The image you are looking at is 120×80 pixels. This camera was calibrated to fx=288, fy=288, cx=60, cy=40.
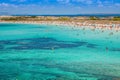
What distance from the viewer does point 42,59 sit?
979 inches

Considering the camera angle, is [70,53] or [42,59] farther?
[70,53]

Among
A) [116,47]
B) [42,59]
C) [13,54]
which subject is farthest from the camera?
[116,47]

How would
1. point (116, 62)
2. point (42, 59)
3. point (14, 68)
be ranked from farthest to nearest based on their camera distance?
point (42, 59)
point (116, 62)
point (14, 68)

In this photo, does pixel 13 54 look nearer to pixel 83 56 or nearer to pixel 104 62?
pixel 83 56

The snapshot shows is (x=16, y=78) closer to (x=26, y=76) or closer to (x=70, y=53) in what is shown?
(x=26, y=76)

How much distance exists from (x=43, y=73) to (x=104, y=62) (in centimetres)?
602

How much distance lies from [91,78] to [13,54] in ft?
38.9

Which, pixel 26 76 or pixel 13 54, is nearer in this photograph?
pixel 26 76

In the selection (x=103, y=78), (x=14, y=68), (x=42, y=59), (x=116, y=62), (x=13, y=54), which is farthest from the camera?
(x=13, y=54)

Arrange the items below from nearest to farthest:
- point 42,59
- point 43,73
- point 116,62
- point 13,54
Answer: point 43,73 < point 116,62 < point 42,59 < point 13,54

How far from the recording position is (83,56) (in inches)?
1037

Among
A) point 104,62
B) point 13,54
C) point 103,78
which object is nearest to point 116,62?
point 104,62

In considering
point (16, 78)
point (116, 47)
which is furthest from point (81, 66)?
point (116, 47)

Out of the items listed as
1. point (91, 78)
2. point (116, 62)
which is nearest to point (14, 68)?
point (91, 78)
